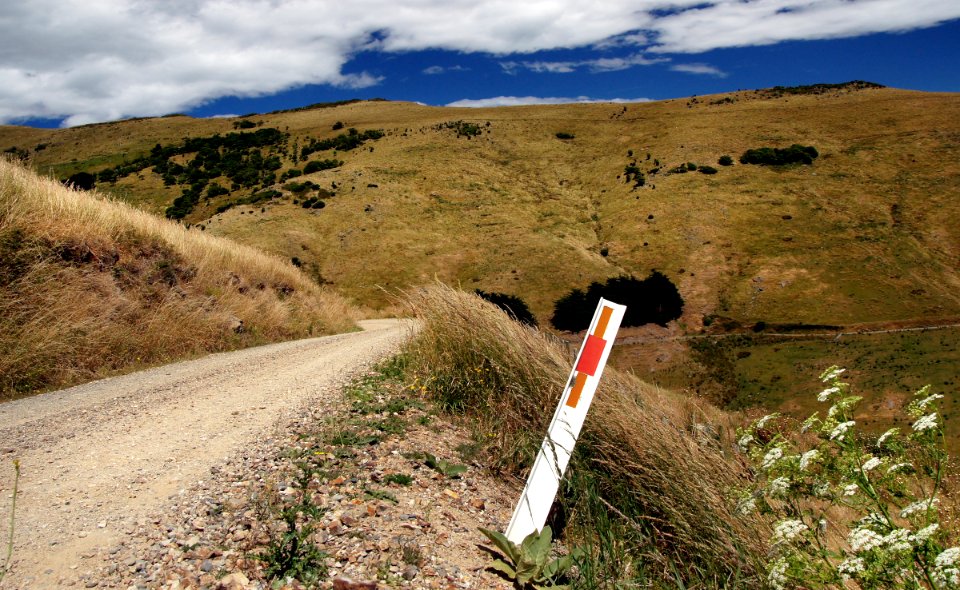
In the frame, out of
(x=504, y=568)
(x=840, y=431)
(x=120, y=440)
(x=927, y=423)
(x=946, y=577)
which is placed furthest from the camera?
(x=120, y=440)

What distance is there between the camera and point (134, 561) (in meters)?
3.06

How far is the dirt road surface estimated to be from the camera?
3328 mm

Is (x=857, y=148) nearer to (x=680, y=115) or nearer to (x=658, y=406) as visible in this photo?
(x=680, y=115)

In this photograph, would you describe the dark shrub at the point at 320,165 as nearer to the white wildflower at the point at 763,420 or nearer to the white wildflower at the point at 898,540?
the white wildflower at the point at 763,420

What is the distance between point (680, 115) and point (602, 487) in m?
94.2

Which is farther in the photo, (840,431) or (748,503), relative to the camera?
(748,503)

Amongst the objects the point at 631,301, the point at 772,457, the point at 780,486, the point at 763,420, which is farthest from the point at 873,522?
the point at 631,301

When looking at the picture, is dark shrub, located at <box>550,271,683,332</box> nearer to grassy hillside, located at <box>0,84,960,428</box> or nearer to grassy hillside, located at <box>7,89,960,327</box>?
grassy hillside, located at <box>0,84,960,428</box>

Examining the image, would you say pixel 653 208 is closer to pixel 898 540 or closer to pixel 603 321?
pixel 603 321

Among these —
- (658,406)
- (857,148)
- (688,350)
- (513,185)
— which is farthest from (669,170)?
(658,406)

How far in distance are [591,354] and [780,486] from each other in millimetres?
1275

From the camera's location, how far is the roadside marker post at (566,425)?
3.66 meters

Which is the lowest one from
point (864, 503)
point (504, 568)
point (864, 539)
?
point (504, 568)

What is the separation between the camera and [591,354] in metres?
3.70
